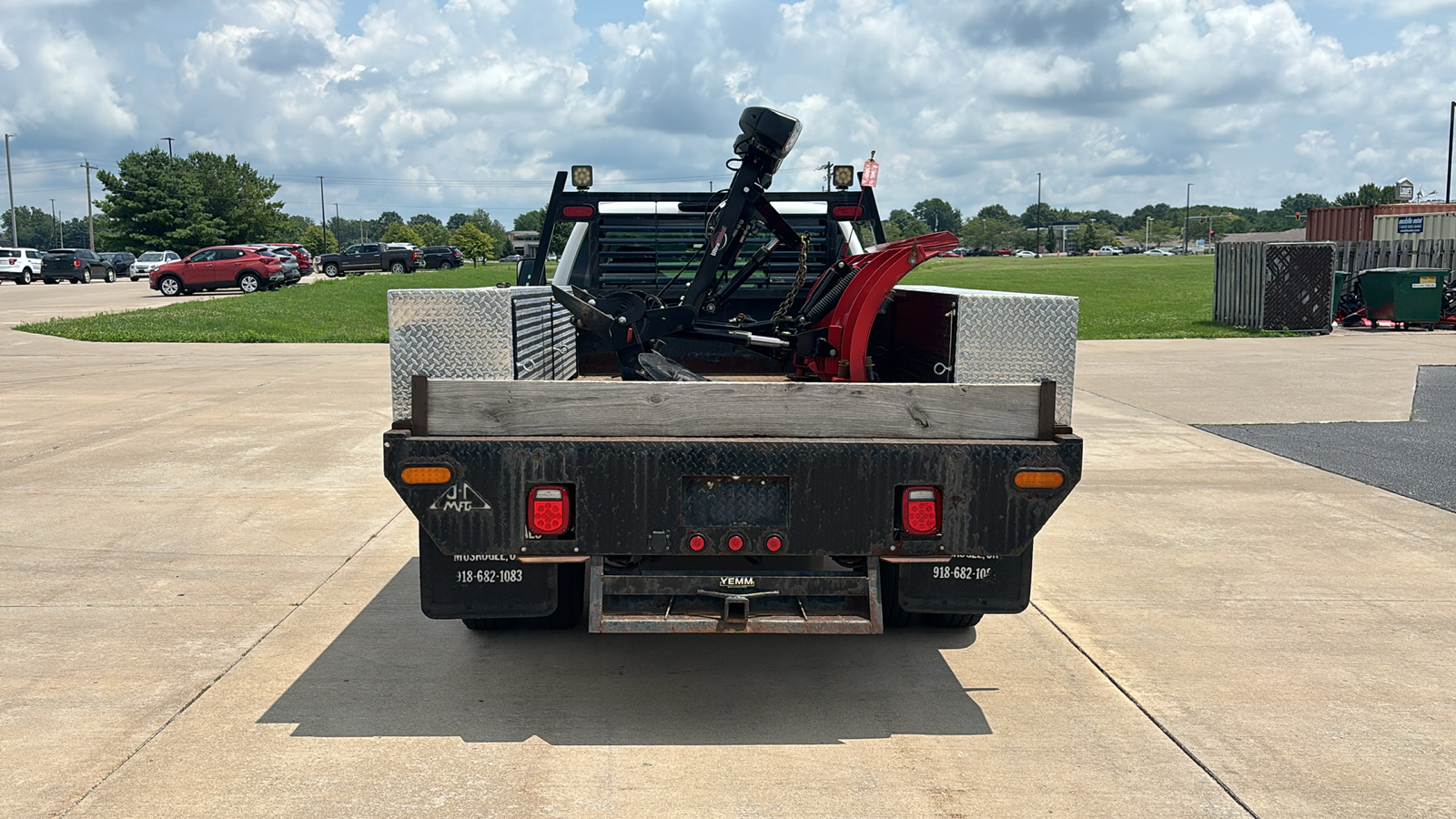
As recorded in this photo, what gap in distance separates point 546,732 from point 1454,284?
2741cm

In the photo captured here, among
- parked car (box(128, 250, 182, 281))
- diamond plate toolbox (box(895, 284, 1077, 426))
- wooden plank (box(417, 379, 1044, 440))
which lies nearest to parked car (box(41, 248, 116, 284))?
parked car (box(128, 250, 182, 281))

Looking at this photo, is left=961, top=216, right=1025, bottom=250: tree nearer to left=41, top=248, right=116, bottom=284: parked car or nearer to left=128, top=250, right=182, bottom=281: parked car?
left=128, top=250, right=182, bottom=281: parked car

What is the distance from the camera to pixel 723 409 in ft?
13.7

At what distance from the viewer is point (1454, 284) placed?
85.6ft

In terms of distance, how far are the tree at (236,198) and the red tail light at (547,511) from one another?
72495mm

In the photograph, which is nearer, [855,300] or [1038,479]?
[1038,479]

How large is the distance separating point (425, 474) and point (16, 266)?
59.1 metres

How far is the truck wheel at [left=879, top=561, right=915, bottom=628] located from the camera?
494 centimetres

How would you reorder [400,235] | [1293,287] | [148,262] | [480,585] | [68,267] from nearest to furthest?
[480,585], [1293,287], [68,267], [148,262], [400,235]

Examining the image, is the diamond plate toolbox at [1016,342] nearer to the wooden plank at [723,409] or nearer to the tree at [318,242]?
the wooden plank at [723,409]

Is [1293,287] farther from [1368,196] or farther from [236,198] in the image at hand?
[1368,196]

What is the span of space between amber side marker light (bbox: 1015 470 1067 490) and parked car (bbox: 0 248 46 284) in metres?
A: 59.8

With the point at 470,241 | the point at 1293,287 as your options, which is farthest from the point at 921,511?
the point at 470,241

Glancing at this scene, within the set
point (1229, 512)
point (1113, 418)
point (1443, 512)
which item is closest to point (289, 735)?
point (1229, 512)
